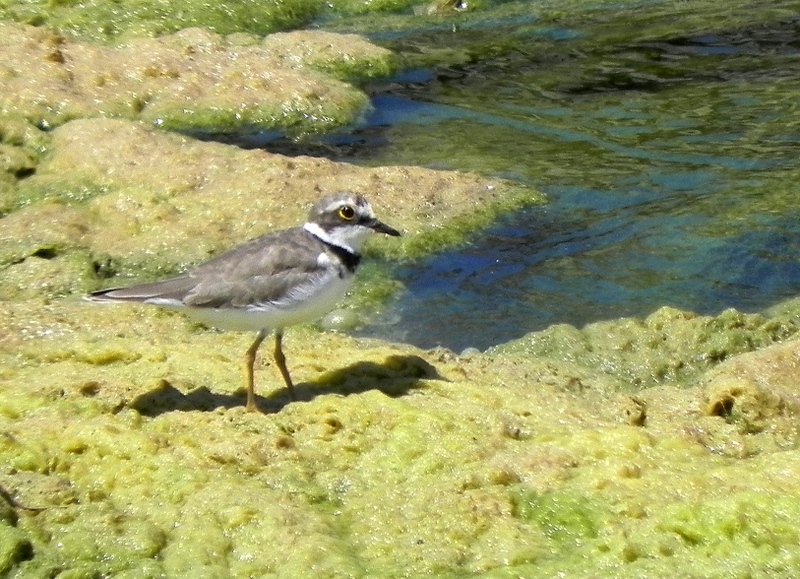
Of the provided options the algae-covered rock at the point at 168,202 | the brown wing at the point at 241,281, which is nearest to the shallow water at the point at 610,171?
the algae-covered rock at the point at 168,202

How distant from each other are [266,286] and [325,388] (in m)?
0.57

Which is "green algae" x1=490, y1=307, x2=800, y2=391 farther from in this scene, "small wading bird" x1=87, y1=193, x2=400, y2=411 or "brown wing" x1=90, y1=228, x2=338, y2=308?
"brown wing" x1=90, y1=228, x2=338, y2=308

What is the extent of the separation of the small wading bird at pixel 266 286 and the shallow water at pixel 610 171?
1.93 meters

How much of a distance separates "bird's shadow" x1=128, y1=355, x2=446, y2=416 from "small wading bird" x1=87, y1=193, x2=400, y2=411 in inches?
5.1

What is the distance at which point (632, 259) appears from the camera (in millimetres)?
8930

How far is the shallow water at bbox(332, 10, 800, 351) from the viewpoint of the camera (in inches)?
330

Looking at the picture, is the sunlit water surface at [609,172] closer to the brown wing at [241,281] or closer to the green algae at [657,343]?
the green algae at [657,343]

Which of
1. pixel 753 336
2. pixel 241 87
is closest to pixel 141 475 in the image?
pixel 753 336

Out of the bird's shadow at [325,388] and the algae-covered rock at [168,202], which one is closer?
the bird's shadow at [325,388]

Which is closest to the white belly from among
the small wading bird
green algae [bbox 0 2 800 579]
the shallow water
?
the small wading bird

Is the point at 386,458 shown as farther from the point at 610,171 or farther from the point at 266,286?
the point at 610,171

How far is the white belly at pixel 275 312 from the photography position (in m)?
5.77

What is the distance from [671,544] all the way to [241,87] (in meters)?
8.38

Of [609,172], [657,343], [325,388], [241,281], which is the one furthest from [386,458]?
[609,172]
